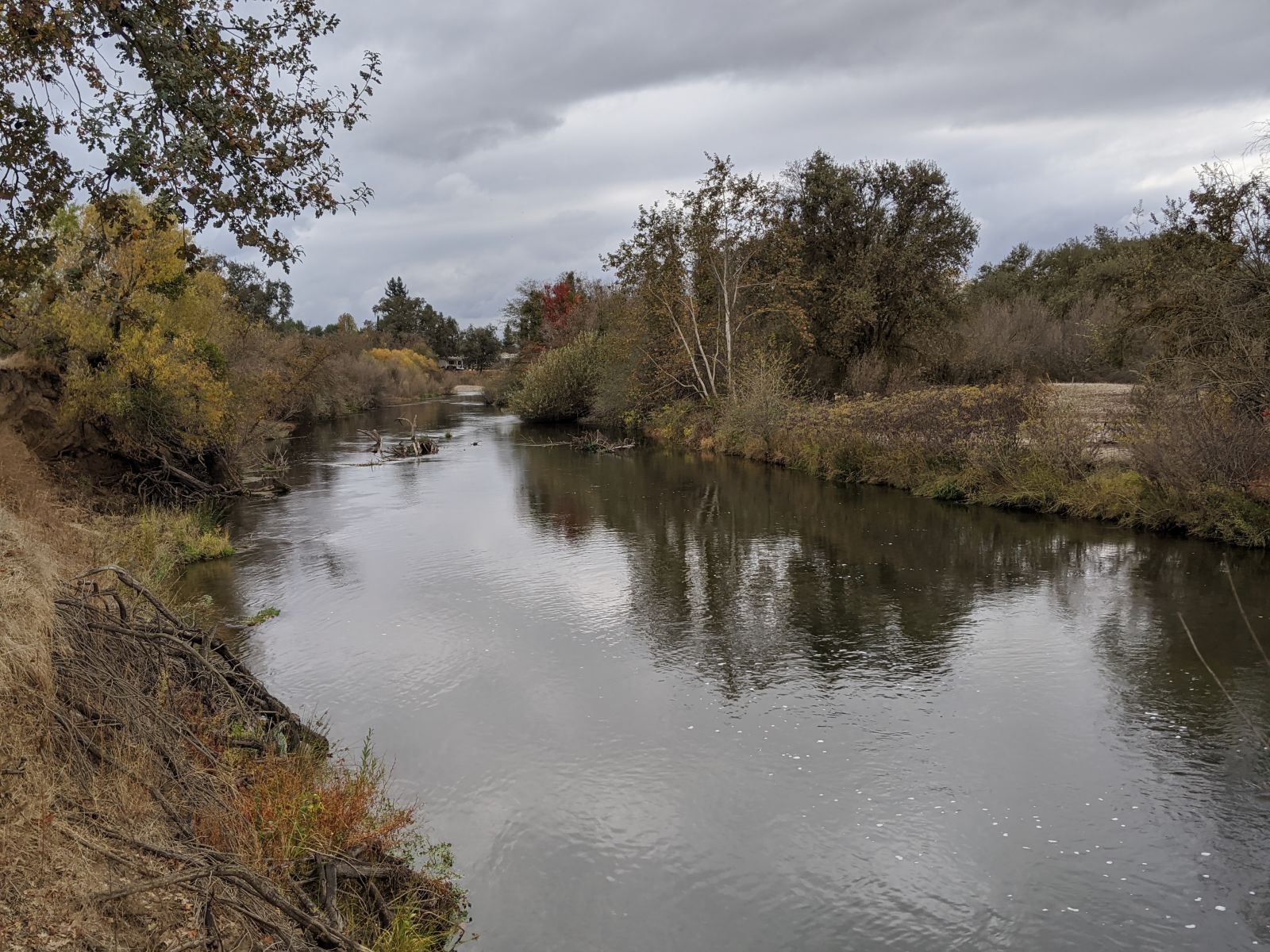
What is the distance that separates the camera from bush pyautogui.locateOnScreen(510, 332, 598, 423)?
5084 centimetres

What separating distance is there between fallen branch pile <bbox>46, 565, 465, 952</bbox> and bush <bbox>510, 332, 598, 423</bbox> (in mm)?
42958

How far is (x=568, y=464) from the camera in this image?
32.3 meters

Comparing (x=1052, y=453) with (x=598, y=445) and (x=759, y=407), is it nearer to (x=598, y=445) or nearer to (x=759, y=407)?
(x=759, y=407)

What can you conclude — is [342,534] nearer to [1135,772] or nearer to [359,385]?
[1135,772]

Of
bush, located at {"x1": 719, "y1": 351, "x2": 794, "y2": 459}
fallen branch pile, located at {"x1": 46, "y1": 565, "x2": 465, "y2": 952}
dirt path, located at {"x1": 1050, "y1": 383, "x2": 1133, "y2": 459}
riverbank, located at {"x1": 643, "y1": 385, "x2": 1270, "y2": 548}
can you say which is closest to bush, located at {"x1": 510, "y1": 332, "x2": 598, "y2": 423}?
bush, located at {"x1": 719, "y1": 351, "x2": 794, "y2": 459}

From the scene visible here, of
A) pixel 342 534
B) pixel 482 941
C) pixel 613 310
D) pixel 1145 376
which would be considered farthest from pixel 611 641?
pixel 613 310

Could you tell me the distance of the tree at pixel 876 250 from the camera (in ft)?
114

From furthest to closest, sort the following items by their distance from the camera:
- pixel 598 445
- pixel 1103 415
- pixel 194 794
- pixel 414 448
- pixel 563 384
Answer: pixel 563 384 → pixel 598 445 → pixel 414 448 → pixel 1103 415 → pixel 194 794

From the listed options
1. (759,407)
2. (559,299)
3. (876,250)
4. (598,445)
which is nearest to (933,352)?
(876,250)

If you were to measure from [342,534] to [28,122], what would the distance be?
1259cm

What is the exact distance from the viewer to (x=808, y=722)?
9.34 metres

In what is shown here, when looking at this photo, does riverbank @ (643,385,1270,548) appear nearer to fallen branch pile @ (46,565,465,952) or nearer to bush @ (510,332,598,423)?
fallen branch pile @ (46,565,465,952)

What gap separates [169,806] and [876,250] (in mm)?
34224

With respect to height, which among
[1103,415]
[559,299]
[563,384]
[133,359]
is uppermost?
[559,299]
